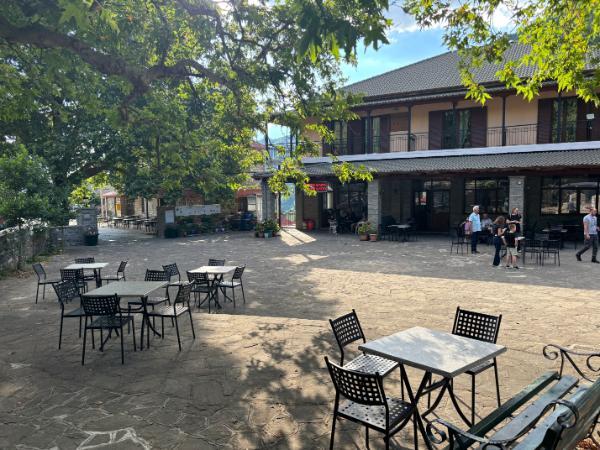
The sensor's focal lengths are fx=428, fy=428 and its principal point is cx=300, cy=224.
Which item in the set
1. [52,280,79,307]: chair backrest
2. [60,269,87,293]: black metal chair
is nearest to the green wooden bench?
[52,280,79,307]: chair backrest

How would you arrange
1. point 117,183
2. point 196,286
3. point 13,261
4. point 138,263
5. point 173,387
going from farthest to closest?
1. point 117,183
2. point 138,263
3. point 13,261
4. point 196,286
5. point 173,387

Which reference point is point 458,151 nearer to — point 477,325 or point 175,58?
point 175,58

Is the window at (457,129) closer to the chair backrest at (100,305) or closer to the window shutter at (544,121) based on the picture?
the window shutter at (544,121)

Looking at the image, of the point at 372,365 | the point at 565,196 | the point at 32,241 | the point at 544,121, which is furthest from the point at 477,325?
the point at 544,121

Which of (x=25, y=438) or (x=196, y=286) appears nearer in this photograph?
(x=25, y=438)

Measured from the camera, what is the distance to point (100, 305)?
5.70 m

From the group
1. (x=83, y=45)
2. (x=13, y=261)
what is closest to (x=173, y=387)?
(x=83, y=45)

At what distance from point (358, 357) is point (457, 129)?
2030 cm

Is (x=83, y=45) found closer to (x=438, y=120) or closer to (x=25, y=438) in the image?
(x=25, y=438)

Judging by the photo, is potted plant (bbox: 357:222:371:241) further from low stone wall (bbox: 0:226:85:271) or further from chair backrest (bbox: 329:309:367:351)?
chair backrest (bbox: 329:309:367:351)

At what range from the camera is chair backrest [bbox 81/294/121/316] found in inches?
224

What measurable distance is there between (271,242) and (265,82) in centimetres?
1191

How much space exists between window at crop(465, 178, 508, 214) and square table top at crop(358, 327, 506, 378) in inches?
749

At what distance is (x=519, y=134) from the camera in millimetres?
20391
